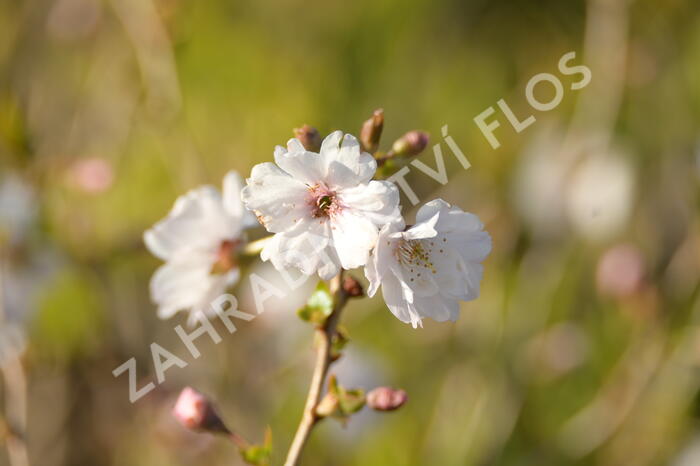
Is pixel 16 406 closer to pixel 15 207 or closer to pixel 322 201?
pixel 15 207

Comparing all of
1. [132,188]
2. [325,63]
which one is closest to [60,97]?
[132,188]

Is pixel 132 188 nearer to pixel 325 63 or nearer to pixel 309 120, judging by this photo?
pixel 309 120

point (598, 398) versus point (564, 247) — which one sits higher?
point (564, 247)

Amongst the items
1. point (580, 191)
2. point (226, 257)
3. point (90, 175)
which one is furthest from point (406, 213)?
point (226, 257)

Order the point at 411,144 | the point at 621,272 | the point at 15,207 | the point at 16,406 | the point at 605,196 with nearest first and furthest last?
1. the point at 411,144
2. the point at 16,406
3. the point at 15,207
4. the point at 621,272
5. the point at 605,196

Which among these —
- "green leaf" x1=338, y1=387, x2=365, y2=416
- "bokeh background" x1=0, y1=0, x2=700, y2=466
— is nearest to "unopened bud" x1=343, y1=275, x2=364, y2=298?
"green leaf" x1=338, y1=387, x2=365, y2=416

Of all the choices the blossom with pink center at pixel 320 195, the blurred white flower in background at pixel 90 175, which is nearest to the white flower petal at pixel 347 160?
the blossom with pink center at pixel 320 195

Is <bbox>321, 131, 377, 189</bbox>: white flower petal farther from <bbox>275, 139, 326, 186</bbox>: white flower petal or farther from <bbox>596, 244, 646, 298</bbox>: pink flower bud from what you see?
<bbox>596, 244, 646, 298</bbox>: pink flower bud

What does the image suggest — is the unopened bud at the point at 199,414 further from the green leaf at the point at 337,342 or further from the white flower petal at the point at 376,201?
the white flower petal at the point at 376,201
